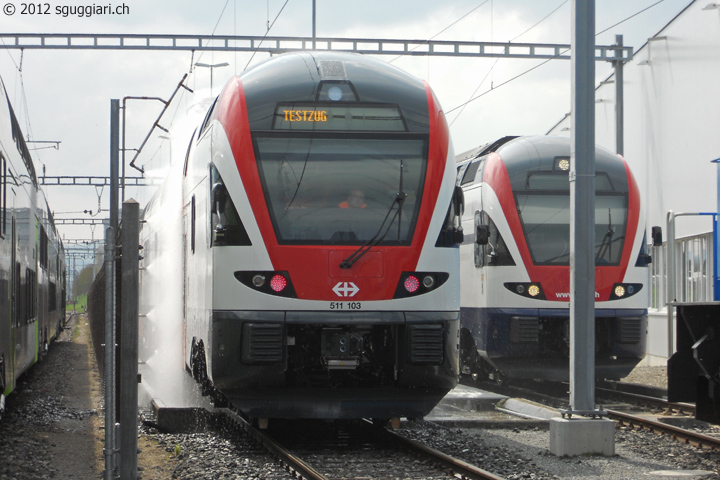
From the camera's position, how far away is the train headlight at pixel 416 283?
354 inches

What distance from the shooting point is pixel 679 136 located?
70.2 feet

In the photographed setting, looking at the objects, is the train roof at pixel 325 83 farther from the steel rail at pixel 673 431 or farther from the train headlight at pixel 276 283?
the steel rail at pixel 673 431

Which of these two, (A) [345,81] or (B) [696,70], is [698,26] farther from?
(A) [345,81]

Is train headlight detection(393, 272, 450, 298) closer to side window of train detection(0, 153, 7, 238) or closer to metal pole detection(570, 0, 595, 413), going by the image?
metal pole detection(570, 0, 595, 413)

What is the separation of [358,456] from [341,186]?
2.37 m

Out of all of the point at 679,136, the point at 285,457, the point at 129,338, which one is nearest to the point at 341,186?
the point at 285,457

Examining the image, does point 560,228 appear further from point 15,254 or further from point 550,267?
point 15,254

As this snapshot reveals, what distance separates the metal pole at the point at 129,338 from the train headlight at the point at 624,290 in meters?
7.98

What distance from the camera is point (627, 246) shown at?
13.4 metres

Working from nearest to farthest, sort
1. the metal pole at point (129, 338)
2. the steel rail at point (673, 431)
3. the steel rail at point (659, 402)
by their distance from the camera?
1. the metal pole at point (129, 338)
2. the steel rail at point (673, 431)
3. the steel rail at point (659, 402)

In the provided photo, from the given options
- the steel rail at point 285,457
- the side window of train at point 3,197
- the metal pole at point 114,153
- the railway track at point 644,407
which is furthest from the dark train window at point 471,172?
the metal pole at point 114,153

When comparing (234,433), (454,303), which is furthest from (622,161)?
(234,433)

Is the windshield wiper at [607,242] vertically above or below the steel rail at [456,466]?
above

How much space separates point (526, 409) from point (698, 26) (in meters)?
11.3
